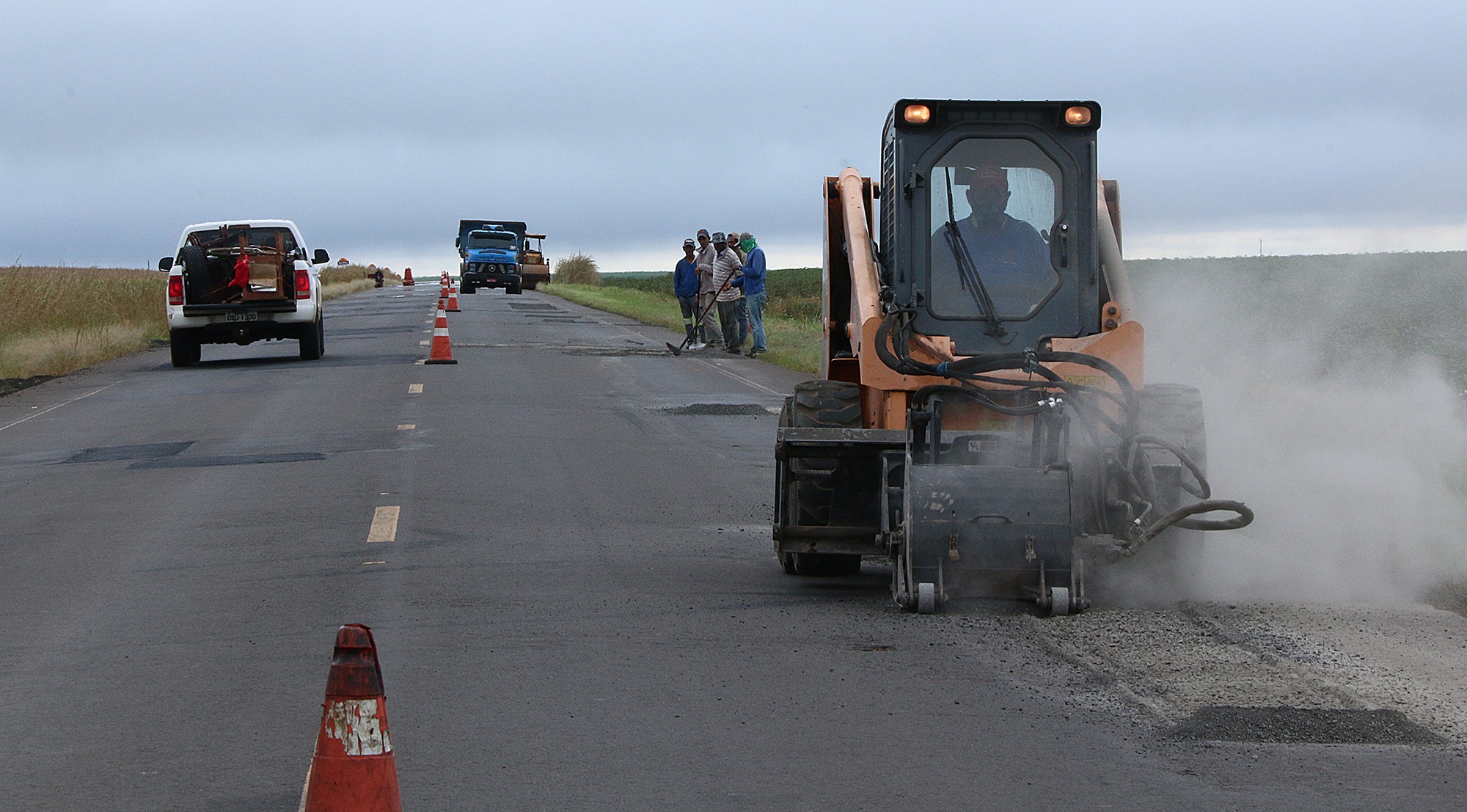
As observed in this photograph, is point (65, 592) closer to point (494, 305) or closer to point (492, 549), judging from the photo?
point (492, 549)

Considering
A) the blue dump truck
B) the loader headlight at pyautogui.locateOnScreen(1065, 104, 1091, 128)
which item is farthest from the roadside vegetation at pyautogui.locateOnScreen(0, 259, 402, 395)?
the blue dump truck

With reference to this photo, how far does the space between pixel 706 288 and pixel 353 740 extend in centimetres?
2518

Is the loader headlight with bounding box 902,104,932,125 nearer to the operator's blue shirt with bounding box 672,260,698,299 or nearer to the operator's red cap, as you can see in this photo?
the operator's red cap

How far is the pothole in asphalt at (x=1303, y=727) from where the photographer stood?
5.74 metres

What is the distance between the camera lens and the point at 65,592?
8.75 m

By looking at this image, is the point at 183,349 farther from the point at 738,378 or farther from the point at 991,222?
the point at 991,222

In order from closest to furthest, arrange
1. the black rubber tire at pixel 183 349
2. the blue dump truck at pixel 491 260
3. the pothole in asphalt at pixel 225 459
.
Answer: the pothole in asphalt at pixel 225 459 → the black rubber tire at pixel 183 349 → the blue dump truck at pixel 491 260

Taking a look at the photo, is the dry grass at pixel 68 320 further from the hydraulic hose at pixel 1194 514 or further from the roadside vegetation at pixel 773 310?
the hydraulic hose at pixel 1194 514

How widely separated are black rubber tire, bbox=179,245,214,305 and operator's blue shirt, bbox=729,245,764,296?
8.24 meters

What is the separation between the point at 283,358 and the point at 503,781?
2293cm

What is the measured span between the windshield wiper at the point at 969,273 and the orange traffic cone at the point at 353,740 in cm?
474

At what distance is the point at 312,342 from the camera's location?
2611 cm

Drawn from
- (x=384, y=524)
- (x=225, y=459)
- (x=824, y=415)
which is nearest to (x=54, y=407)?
(x=225, y=459)

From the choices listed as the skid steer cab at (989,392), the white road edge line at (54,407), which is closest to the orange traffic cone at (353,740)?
the skid steer cab at (989,392)
